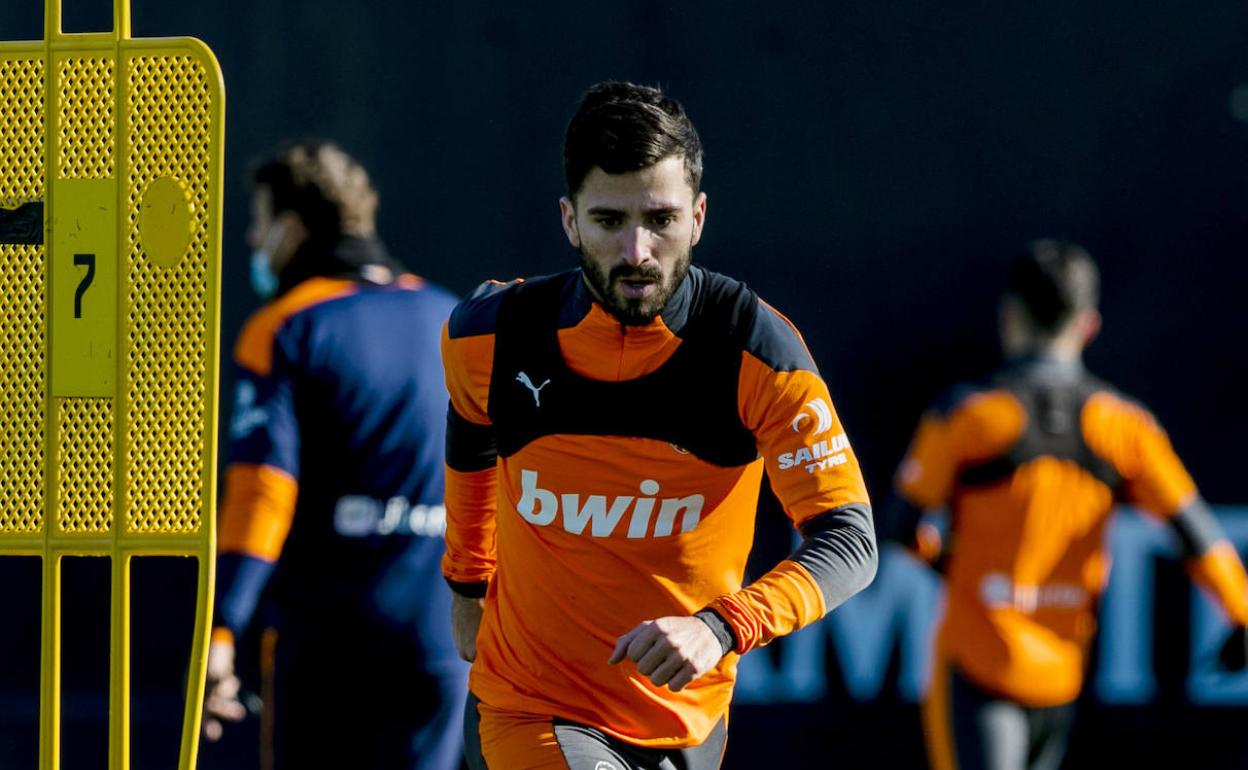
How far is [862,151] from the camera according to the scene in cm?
670

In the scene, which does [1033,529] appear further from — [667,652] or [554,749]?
[667,652]

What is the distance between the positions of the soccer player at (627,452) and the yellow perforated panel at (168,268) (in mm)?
470

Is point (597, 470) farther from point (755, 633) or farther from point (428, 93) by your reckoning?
point (428, 93)

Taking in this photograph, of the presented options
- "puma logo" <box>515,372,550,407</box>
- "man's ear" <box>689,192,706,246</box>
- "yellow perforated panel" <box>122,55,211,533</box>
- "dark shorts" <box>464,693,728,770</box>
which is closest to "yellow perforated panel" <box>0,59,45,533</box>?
"yellow perforated panel" <box>122,55,211,533</box>

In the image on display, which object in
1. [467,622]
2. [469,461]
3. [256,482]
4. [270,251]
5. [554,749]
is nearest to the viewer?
[554,749]

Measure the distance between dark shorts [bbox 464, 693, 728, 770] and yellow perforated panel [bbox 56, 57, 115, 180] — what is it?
4.02ft

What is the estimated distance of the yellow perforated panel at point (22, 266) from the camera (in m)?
3.30

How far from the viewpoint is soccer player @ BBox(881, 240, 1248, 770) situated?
223 inches

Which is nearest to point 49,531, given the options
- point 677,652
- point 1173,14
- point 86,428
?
point 86,428

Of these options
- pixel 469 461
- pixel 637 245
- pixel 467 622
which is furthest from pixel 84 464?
pixel 637 245

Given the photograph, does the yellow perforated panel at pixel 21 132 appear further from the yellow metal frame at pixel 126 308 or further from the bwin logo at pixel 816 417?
the bwin logo at pixel 816 417

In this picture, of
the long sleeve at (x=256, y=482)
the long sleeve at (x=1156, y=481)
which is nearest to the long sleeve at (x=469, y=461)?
the long sleeve at (x=256, y=482)

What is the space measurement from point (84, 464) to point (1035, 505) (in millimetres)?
3230

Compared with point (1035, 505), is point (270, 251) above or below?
above
